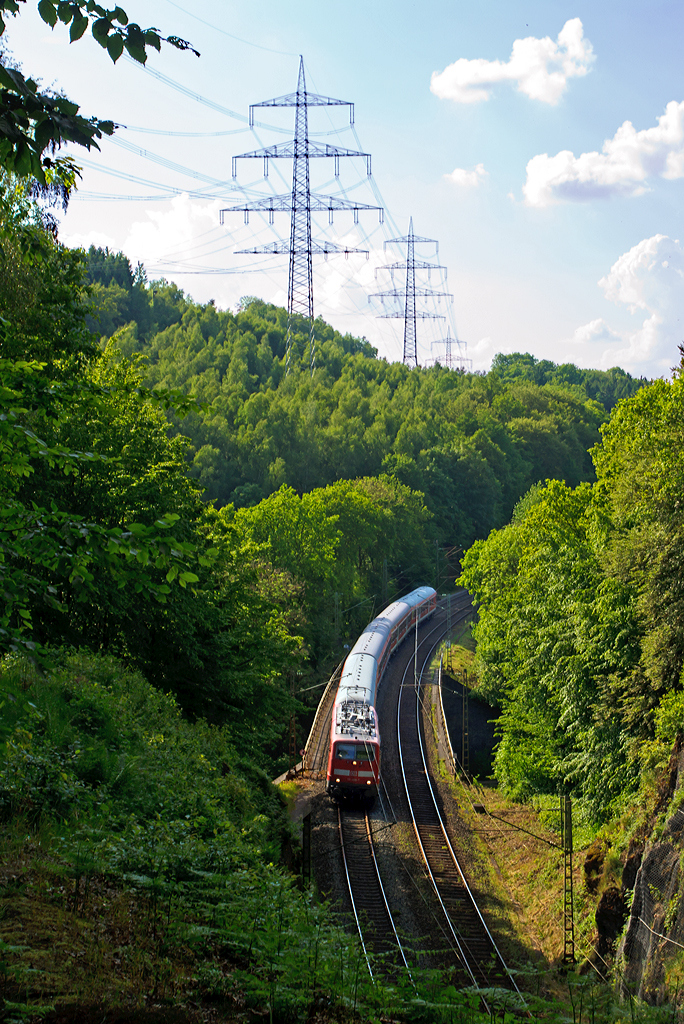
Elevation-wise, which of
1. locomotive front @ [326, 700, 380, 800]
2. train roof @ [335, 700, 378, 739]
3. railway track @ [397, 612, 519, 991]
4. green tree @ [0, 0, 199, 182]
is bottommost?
railway track @ [397, 612, 519, 991]

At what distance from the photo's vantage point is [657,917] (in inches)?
481

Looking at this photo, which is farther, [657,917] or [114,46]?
[657,917]

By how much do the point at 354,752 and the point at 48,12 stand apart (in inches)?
939

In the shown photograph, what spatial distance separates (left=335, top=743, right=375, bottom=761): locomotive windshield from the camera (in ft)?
Answer: 81.1

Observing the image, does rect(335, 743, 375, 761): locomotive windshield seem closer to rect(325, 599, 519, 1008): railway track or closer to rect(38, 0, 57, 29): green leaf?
rect(325, 599, 519, 1008): railway track

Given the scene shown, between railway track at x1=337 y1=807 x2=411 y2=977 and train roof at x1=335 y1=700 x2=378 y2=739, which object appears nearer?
railway track at x1=337 y1=807 x2=411 y2=977

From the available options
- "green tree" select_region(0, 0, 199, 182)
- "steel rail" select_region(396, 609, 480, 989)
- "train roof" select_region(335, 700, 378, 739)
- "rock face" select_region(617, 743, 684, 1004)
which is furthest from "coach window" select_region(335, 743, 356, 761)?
"green tree" select_region(0, 0, 199, 182)

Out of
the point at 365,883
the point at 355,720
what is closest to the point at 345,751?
the point at 355,720

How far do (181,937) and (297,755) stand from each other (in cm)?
2650

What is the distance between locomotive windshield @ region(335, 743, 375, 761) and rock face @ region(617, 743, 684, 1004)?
36.2ft

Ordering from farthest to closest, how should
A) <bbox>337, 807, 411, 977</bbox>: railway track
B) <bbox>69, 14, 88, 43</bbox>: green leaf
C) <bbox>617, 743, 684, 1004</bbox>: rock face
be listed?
<bbox>337, 807, 411, 977</bbox>: railway track, <bbox>617, 743, 684, 1004</bbox>: rock face, <bbox>69, 14, 88, 43</bbox>: green leaf

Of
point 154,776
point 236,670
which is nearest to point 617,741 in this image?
point 236,670

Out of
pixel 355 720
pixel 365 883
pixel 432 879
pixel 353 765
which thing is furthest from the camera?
pixel 355 720

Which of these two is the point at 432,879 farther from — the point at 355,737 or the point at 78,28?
the point at 78,28
